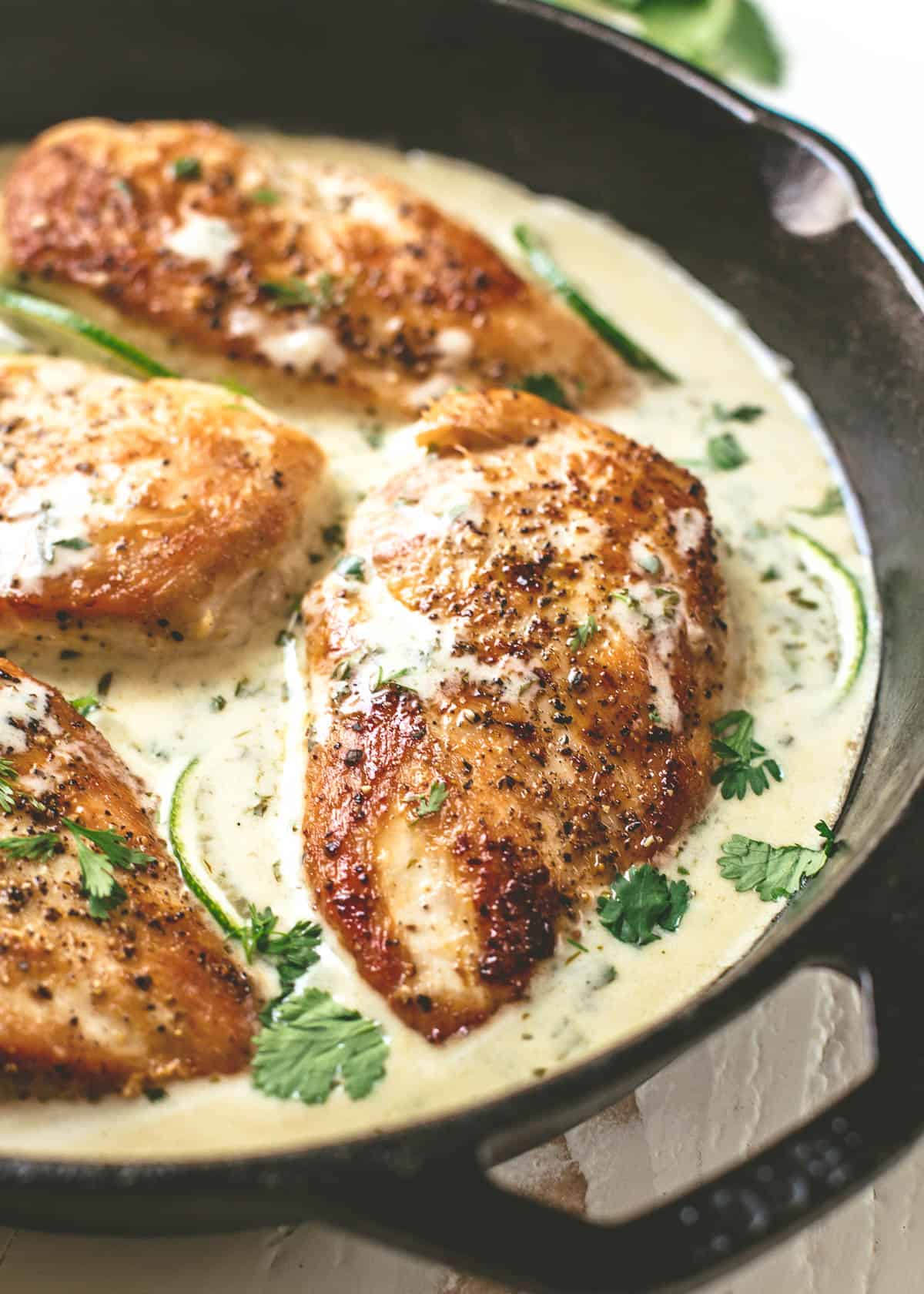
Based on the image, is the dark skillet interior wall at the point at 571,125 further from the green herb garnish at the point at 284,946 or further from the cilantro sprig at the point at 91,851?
the cilantro sprig at the point at 91,851

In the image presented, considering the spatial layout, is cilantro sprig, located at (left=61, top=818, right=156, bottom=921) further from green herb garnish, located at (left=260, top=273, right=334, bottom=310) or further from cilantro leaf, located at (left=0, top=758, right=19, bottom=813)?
green herb garnish, located at (left=260, top=273, right=334, bottom=310)

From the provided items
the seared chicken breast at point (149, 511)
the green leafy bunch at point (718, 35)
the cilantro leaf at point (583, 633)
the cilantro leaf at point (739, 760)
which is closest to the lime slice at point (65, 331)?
the seared chicken breast at point (149, 511)

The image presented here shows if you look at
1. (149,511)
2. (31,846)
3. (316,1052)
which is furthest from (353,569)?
(316,1052)

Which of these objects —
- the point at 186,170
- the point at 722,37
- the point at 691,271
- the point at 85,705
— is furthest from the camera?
the point at 722,37

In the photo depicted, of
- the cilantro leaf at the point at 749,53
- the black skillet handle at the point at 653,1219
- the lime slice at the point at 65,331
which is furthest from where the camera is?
the cilantro leaf at the point at 749,53

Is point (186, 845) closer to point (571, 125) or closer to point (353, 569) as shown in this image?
point (353, 569)

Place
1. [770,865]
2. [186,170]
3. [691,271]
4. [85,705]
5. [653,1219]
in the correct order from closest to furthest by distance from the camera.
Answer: [653,1219] < [770,865] < [85,705] < [186,170] < [691,271]

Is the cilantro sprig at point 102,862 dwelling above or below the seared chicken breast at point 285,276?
below
